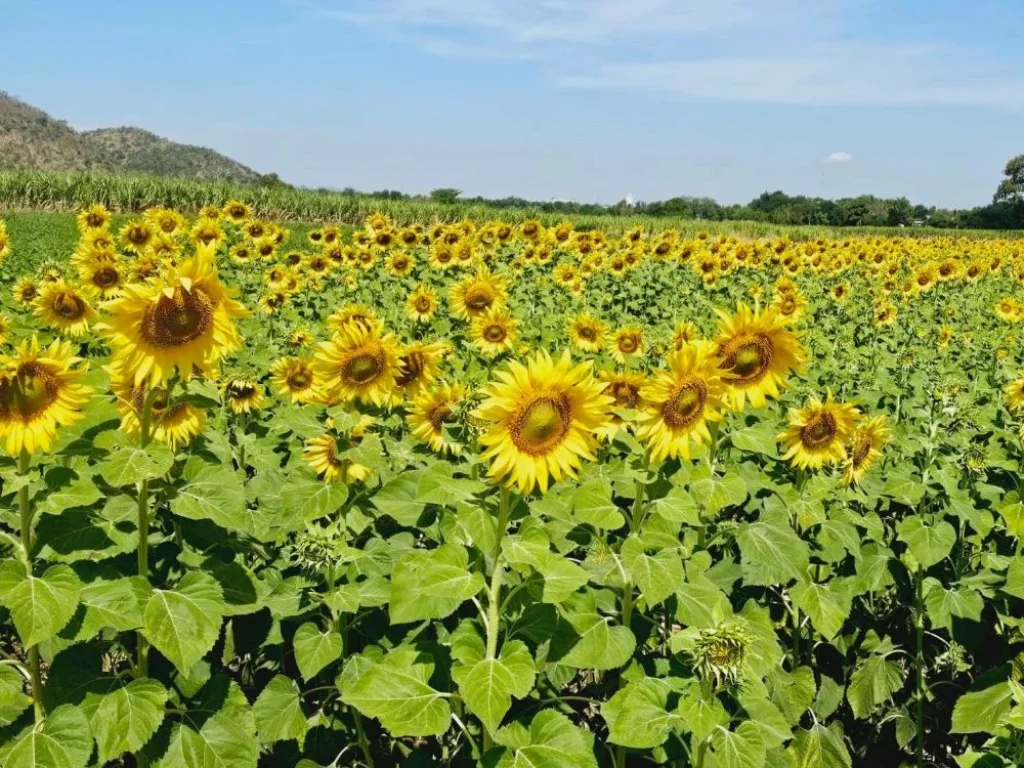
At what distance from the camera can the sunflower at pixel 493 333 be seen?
7.11m

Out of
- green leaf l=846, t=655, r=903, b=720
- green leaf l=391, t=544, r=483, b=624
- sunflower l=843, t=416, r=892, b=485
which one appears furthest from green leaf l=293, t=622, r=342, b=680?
sunflower l=843, t=416, r=892, b=485

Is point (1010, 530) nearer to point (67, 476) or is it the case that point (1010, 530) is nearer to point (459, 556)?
point (459, 556)

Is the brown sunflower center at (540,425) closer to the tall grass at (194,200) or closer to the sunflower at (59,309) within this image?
the sunflower at (59,309)

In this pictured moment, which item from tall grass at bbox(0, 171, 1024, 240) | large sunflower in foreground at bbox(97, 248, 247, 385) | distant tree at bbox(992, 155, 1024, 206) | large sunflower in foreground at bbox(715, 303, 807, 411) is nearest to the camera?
large sunflower in foreground at bbox(97, 248, 247, 385)

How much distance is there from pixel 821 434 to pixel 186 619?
2.69m

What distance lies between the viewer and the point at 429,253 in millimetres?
12336

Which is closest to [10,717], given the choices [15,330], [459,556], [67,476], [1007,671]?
[67,476]

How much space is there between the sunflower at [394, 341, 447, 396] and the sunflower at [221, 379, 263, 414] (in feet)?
4.93

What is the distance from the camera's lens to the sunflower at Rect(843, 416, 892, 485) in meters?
3.62

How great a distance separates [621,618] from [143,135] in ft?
736

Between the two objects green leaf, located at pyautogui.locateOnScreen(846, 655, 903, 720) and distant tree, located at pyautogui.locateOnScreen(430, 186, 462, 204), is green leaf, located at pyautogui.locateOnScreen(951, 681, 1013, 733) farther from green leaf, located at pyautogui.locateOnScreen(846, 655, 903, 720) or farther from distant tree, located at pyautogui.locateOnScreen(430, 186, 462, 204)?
distant tree, located at pyautogui.locateOnScreen(430, 186, 462, 204)

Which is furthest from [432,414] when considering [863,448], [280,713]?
[863,448]

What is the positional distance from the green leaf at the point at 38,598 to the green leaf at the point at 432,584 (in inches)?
33.3

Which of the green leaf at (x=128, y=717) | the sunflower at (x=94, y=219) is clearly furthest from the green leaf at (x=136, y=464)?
the sunflower at (x=94, y=219)
